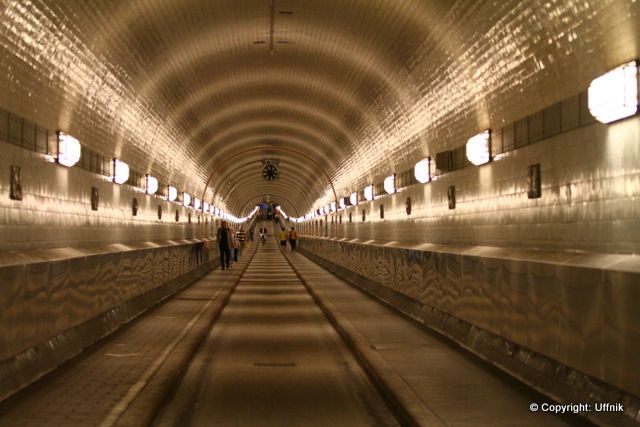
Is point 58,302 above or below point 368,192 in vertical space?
below

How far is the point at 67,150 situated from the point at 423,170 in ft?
26.0

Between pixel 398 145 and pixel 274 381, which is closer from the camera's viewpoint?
pixel 274 381

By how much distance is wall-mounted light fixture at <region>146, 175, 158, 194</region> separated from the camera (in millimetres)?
22027

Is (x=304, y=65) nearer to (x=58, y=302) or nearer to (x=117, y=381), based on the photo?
(x=58, y=302)

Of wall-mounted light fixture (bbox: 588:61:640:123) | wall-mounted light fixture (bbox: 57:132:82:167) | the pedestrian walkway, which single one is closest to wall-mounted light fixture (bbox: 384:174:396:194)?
the pedestrian walkway

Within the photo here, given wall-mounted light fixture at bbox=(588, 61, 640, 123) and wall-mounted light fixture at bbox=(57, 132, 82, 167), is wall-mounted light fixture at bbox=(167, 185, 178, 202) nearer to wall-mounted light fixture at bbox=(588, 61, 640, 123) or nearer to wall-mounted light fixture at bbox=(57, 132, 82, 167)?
wall-mounted light fixture at bbox=(57, 132, 82, 167)

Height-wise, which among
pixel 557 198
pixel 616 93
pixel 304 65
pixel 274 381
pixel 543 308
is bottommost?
pixel 274 381

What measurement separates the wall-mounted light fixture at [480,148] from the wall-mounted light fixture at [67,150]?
267 inches

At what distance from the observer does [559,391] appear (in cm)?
Result: 758

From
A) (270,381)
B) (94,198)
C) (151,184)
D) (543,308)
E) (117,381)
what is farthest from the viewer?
(151,184)

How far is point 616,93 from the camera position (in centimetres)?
762

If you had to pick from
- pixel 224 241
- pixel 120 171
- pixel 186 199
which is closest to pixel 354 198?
pixel 224 241

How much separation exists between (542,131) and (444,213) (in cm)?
601

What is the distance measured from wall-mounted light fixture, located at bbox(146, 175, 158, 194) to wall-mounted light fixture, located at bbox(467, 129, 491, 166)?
10919mm
